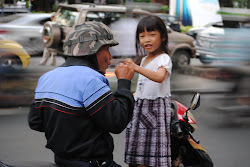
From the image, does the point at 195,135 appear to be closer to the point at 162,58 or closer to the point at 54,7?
the point at 162,58

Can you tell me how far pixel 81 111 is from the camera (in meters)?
1.84

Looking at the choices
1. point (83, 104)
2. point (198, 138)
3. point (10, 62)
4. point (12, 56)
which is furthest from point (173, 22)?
point (83, 104)

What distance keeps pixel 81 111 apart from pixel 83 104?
0.03 meters

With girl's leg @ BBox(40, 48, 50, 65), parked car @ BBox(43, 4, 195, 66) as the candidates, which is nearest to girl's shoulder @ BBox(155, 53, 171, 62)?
parked car @ BBox(43, 4, 195, 66)

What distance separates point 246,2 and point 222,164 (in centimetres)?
394

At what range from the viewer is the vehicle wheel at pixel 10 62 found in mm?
7715

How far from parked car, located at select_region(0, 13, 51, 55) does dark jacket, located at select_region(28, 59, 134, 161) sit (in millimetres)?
8341

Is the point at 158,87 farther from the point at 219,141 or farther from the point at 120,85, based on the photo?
the point at 219,141

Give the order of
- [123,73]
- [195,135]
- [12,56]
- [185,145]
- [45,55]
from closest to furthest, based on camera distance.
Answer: [123,73] → [185,145] → [195,135] → [12,56] → [45,55]

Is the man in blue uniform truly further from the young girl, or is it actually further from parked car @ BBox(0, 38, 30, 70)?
parked car @ BBox(0, 38, 30, 70)

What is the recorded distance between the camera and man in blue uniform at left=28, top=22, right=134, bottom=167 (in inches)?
72.0

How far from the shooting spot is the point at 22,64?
838cm

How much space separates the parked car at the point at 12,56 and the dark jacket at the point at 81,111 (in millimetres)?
6028

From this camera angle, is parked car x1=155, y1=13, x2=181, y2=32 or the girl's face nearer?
the girl's face
